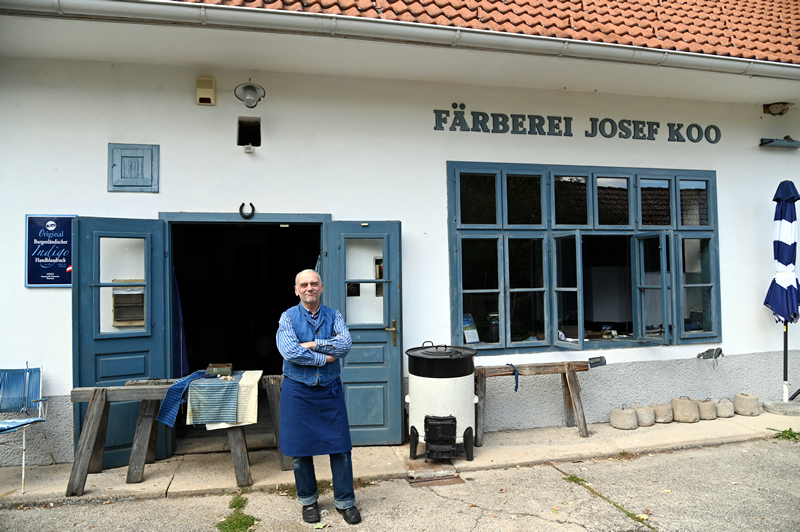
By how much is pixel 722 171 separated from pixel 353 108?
4724mm

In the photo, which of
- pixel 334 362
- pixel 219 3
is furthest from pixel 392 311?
pixel 219 3

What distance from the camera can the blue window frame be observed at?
6.04m

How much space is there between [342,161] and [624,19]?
135 inches

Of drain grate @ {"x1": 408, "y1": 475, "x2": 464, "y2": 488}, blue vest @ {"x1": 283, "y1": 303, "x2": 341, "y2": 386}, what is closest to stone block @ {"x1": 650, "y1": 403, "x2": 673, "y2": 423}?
drain grate @ {"x1": 408, "y1": 475, "x2": 464, "y2": 488}

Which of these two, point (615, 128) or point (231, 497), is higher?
point (615, 128)

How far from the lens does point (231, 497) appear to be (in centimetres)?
441

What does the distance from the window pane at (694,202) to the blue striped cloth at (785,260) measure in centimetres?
84

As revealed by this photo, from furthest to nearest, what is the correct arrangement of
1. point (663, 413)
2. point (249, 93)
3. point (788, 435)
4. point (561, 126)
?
point (561, 126) < point (663, 413) < point (788, 435) < point (249, 93)

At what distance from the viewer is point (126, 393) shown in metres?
4.53

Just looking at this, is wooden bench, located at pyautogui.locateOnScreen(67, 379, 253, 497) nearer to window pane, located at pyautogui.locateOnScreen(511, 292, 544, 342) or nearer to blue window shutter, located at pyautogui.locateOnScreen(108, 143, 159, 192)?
blue window shutter, located at pyautogui.locateOnScreen(108, 143, 159, 192)

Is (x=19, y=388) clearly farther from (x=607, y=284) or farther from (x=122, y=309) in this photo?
(x=607, y=284)

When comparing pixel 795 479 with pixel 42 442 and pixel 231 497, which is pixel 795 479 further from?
pixel 42 442

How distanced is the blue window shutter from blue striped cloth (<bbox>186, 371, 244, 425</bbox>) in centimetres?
206

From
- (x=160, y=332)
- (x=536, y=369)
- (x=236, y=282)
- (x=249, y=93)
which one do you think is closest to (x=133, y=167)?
(x=249, y=93)
